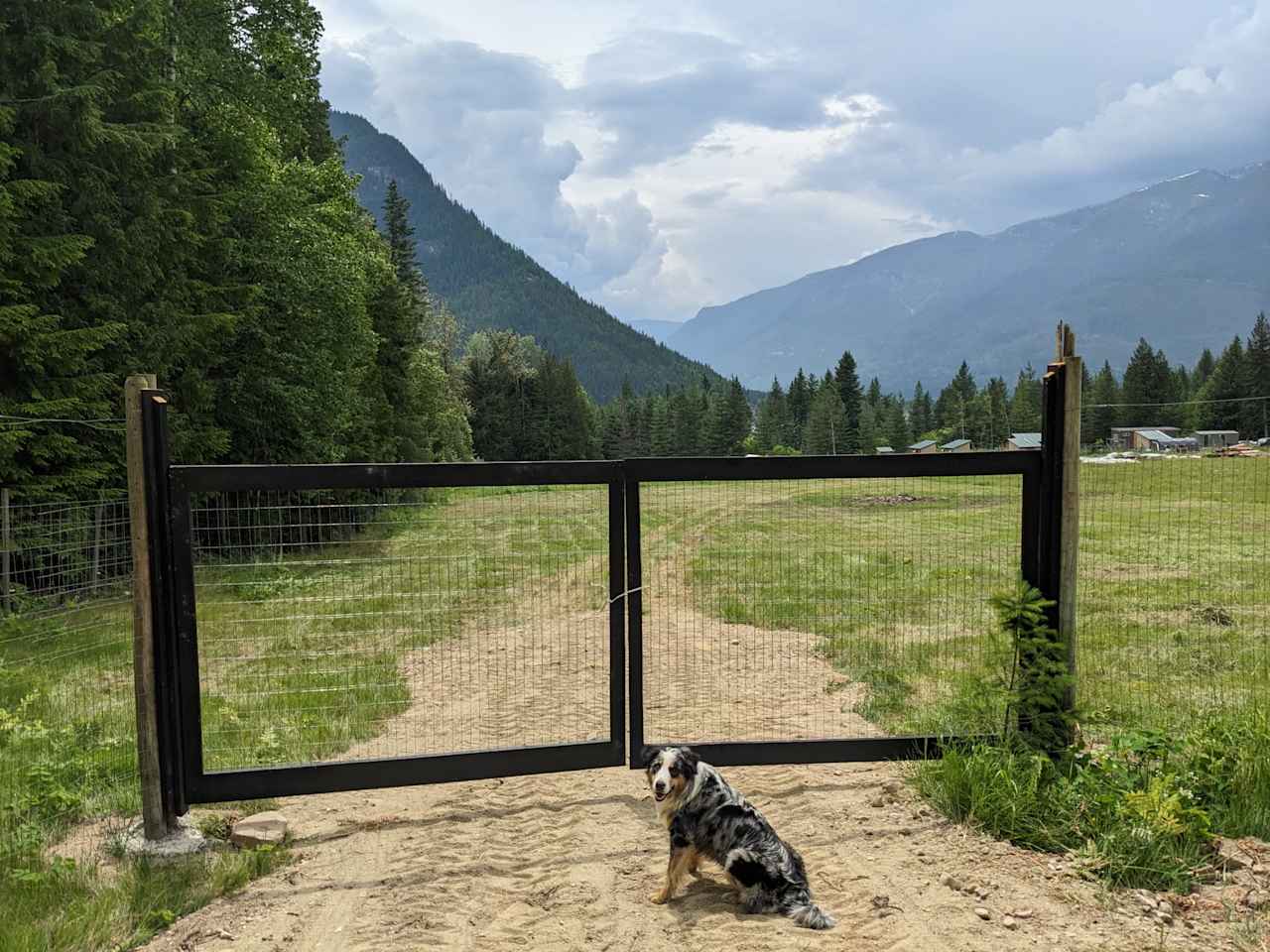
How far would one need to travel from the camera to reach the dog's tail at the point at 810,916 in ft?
13.5

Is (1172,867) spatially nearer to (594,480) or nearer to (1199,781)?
(1199,781)

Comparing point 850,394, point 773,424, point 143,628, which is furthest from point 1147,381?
point 143,628

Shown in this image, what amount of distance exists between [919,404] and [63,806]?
134964 mm

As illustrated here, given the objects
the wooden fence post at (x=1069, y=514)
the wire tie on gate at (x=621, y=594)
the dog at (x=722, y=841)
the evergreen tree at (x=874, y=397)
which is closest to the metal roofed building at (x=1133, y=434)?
the wooden fence post at (x=1069, y=514)

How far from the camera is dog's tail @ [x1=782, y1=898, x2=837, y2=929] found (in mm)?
4117

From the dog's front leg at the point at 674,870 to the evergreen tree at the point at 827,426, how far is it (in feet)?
317

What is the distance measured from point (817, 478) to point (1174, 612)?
32.2ft

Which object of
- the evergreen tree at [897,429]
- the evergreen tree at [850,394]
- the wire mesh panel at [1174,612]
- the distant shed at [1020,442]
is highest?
the evergreen tree at [850,394]

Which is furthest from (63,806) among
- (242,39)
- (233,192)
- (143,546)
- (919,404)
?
(919,404)

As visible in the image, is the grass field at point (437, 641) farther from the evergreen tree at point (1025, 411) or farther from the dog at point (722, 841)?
the evergreen tree at point (1025, 411)

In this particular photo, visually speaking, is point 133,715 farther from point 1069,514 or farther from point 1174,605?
point 1174,605

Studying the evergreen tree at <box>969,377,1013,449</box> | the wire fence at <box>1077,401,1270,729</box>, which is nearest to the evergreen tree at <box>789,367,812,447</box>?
the evergreen tree at <box>969,377,1013,449</box>

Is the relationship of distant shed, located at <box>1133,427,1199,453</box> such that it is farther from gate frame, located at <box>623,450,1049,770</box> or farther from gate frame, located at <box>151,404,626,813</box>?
gate frame, located at <box>151,404,626,813</box>

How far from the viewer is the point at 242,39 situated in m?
22.5
